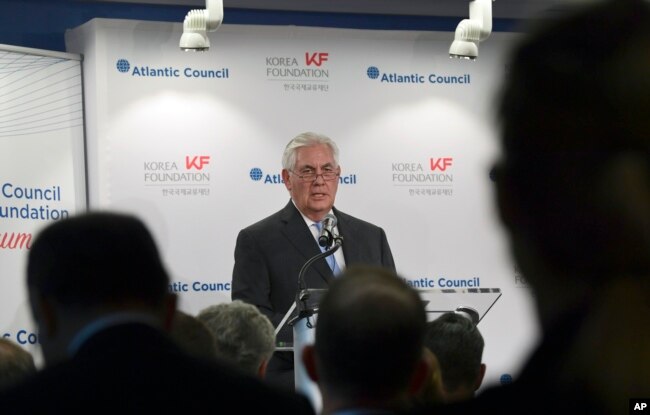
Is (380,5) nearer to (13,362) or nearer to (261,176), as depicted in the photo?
(261,176)

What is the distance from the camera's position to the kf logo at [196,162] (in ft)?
27.0

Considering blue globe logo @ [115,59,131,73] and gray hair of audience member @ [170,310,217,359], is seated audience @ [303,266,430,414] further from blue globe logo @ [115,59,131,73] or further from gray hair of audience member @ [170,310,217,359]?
blue globe logo @ [115,59,131,73]

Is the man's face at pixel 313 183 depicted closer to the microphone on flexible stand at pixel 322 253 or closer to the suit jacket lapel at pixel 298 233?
the suit jacket lapel at pixel 298 233

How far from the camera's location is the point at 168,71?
827 centimetres

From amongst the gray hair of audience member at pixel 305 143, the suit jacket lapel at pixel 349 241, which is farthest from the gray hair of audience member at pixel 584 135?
the gray hair of audience member at pixel 305 143

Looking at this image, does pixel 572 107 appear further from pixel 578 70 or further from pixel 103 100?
pixel 103 100

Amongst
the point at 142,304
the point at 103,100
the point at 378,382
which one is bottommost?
the point at 378,382

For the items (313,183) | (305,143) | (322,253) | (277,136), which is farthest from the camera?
(277,136)

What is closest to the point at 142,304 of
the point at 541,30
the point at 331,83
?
the point at 541,30

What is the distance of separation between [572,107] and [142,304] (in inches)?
34.2

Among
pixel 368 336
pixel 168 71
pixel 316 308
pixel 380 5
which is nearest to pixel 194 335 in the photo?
pixel 368 336

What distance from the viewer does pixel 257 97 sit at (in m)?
8.50

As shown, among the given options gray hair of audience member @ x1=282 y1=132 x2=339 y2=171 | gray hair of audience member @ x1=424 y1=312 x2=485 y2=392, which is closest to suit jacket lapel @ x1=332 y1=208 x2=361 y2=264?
gray hair of audience member @ x1=282 y1=132 x2=339 y2=171

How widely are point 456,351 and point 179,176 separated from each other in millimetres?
5211
